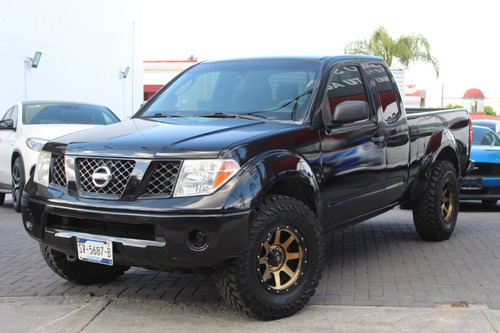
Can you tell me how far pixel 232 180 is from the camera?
427cm

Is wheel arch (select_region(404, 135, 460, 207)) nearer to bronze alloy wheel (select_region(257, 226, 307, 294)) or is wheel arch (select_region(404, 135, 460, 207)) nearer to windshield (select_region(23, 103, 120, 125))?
bronze alloy wheel (select_region(257, 226, 307, 294))

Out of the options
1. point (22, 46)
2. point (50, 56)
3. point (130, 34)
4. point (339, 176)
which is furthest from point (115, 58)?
point (339, 176)

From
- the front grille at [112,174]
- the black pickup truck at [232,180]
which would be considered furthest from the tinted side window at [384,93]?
the front grille at [112,174]

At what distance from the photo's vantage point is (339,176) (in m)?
5.38

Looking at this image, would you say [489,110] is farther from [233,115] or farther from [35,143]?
[233,115]

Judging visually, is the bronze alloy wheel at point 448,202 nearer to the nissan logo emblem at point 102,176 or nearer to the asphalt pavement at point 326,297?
the asphalt pavement at point 326,297

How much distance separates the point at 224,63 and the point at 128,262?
8.04 ft

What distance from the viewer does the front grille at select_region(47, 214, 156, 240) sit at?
14.3 ft

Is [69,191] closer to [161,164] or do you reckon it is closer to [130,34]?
[161,164]

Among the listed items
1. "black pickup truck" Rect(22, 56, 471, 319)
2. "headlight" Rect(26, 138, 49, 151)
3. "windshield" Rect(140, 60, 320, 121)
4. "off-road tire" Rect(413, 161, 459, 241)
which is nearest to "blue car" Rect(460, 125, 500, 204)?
"off-road tire" Rect(413, 161, 459, 241)

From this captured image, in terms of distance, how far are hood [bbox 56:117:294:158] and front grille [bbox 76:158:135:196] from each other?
0.05 metres

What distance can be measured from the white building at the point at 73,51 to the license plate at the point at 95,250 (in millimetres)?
16815

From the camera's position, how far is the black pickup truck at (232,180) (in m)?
4.27

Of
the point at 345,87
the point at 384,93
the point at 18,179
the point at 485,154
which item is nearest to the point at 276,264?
the point at 345,87
